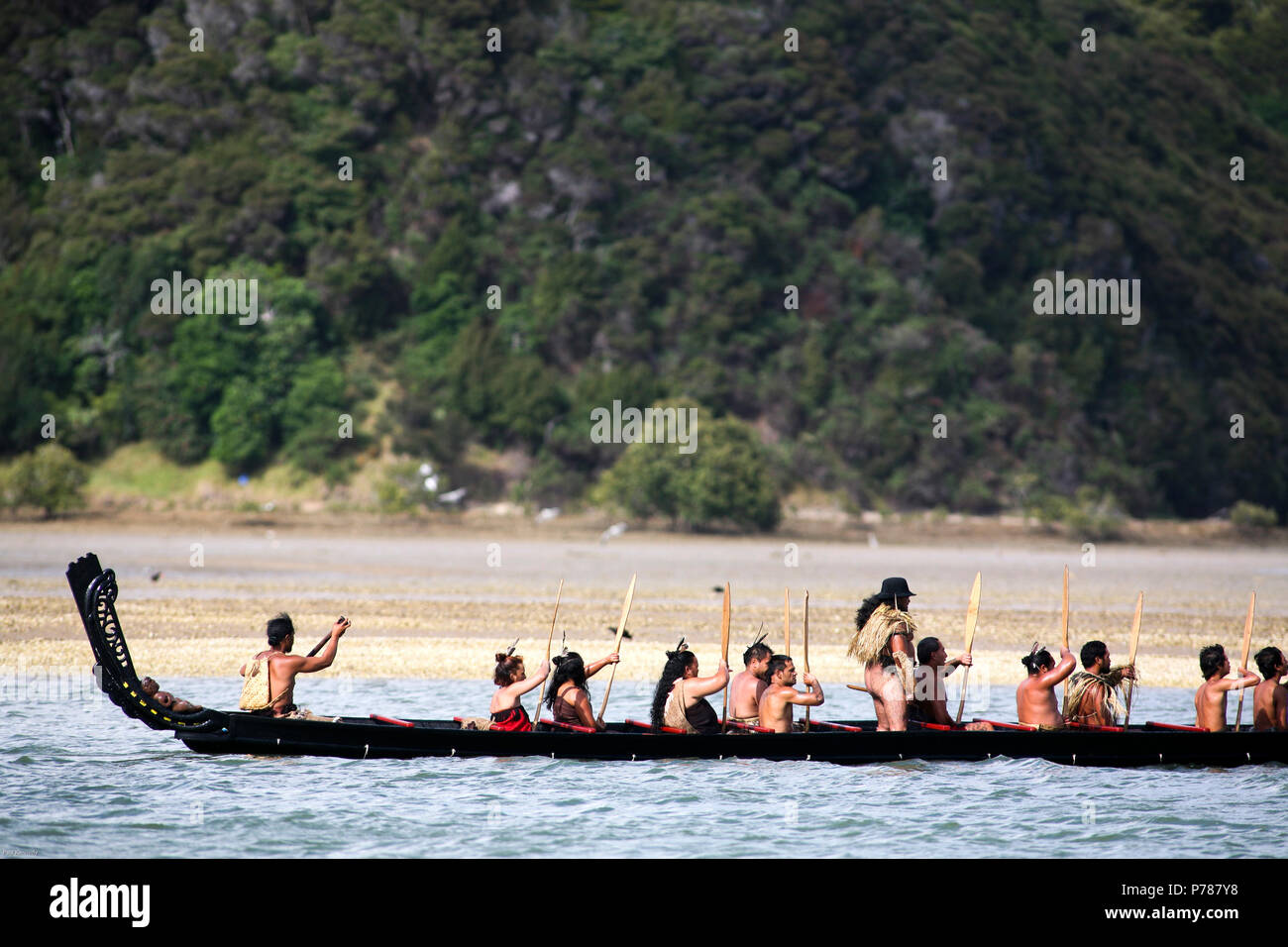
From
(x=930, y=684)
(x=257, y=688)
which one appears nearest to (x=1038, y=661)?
(x=930, y=684)

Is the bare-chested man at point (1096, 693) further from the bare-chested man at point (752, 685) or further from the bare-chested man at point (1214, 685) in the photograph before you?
the bare-chested man at point (752, 685)

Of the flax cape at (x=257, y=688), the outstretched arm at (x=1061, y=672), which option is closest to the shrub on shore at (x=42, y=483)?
the flax cape at (x=257, y=688)

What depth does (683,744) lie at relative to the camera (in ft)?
51.5

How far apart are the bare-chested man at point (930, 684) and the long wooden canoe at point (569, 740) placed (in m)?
0.55

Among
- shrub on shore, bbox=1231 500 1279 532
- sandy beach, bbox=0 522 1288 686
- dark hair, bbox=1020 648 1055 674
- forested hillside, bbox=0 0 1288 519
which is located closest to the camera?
dark hair, bbox=1020 648 1055 674

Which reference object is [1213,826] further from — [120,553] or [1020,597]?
[120,553]

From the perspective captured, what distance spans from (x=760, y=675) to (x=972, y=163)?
69989mm

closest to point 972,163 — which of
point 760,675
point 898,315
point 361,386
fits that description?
point 898,315

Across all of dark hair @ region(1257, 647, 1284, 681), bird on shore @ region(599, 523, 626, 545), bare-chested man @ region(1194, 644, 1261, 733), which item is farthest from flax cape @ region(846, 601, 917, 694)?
bird on shore @ region(599, 523, 626, 545)

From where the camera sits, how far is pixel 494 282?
253 ft

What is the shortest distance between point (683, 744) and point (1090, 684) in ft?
15.8

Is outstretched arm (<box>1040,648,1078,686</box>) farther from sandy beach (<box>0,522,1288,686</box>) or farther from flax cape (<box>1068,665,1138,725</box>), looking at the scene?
sandy beach (<box>0,522,1288,686</box>)

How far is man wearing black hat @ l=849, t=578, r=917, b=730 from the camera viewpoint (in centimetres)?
1577

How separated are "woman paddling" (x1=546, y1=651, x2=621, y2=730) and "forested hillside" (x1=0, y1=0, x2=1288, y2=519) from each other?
50428 mm
